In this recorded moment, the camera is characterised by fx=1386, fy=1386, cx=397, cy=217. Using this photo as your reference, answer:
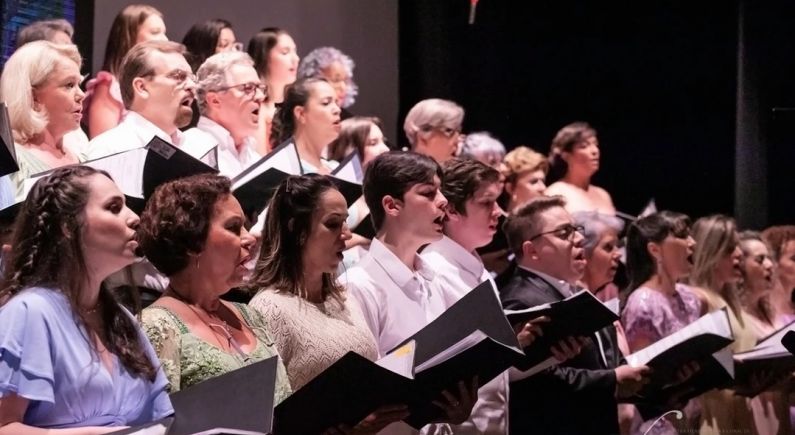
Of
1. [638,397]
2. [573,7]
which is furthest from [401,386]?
[573,7]

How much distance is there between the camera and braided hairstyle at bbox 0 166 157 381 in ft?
8.50

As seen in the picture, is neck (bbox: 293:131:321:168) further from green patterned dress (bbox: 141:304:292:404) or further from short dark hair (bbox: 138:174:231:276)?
green patterned dress (bbox: 141:304:292:404)

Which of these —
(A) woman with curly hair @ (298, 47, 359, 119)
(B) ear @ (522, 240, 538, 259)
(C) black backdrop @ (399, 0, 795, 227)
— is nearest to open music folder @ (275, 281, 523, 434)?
(B) ear @ (522, 240, 538, 259)

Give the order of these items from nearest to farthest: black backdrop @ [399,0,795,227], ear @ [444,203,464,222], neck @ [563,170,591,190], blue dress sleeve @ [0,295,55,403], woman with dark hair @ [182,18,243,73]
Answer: blue dress sleeve @ [0,295,55,403], ear @ [444,203,464,222], woman with dark hair @ [182,18,243,73], neck @ [563,170,591,190], black backdrop @ [399,0,795,227]

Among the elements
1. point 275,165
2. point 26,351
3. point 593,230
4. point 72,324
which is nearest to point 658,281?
point 593,230

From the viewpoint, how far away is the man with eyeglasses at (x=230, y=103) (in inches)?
191

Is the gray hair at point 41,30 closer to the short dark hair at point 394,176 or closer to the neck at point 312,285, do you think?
the short dark hair at point 394,176

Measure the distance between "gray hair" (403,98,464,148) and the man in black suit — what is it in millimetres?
1244

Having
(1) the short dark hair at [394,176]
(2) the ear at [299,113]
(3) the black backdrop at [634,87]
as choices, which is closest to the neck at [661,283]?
(2) the ear at [299,113]

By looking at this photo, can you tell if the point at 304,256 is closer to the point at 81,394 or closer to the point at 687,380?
the point at 81,394

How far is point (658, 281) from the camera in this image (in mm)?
5246

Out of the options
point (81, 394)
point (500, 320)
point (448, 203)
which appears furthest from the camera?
point (448, 203)

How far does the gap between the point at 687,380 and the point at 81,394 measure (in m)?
2.58

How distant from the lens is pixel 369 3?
6.84 metres
